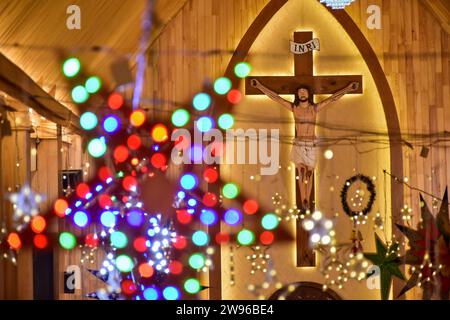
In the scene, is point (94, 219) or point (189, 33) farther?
point (189, 33)

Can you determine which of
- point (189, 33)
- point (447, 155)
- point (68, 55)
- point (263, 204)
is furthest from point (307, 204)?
point (68, 55)

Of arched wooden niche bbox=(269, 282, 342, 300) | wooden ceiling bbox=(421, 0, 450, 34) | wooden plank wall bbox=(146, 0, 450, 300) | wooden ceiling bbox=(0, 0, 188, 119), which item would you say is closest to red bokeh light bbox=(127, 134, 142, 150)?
wooden ceiling bbox=(0, 0, 188, 119)

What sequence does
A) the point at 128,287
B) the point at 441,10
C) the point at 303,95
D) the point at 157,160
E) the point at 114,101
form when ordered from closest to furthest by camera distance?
the point at 128,287 < the point at 157,160 < the point at 114,101 < the point at 441,10 < the point at 303,95

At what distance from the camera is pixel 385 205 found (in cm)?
698

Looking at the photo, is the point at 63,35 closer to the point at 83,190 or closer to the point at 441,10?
the point at 83,190

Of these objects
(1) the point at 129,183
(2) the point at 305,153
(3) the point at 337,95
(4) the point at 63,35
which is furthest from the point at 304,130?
(4) the point at 63,35

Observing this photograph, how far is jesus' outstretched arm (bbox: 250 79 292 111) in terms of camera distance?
22.7ft

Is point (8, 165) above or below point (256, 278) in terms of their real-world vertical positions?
above

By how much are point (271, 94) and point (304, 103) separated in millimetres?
275

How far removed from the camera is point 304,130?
6.92 metres

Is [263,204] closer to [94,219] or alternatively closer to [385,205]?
[385,205]

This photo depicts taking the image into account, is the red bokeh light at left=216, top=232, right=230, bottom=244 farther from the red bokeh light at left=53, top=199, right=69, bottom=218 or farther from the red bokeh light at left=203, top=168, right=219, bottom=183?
the red bokeh light at left=53, top=199, right=69, bottom=218

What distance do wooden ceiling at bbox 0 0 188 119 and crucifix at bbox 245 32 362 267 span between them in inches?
41.5

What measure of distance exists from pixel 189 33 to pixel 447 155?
233 centimetres
